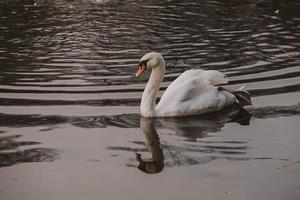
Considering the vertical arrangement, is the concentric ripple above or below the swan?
below

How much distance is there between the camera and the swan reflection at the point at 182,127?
9.78 m

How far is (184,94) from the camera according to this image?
38.6 feet

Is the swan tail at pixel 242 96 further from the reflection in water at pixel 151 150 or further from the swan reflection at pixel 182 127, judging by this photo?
the reflection in water at pixel 151 150

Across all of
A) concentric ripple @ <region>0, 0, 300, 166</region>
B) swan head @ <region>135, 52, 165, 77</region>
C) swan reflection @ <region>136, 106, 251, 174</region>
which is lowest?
concentric ripple @ <region>0, 0, 300, 166</region>

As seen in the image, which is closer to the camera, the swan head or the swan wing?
the swan wing

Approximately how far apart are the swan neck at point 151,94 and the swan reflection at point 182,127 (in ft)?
0.41

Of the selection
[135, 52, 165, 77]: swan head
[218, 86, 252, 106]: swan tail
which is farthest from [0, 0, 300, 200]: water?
[135, 52, 165, 77]: swan head

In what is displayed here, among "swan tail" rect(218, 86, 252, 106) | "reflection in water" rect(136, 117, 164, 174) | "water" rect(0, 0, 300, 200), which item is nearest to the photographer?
"water" rect(0, 0, 300, 200)

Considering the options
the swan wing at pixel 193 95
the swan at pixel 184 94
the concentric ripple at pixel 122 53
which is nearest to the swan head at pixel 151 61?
the swan at pixel 184 94

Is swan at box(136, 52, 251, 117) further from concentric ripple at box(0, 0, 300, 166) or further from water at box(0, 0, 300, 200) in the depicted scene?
concentric ripple at box(0, 0, 300, 166)

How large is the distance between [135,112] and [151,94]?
1.50ft

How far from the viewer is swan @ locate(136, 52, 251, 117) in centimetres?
1176

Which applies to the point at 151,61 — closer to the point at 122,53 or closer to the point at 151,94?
the point at 151,94

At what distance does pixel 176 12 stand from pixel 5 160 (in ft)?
37.8
